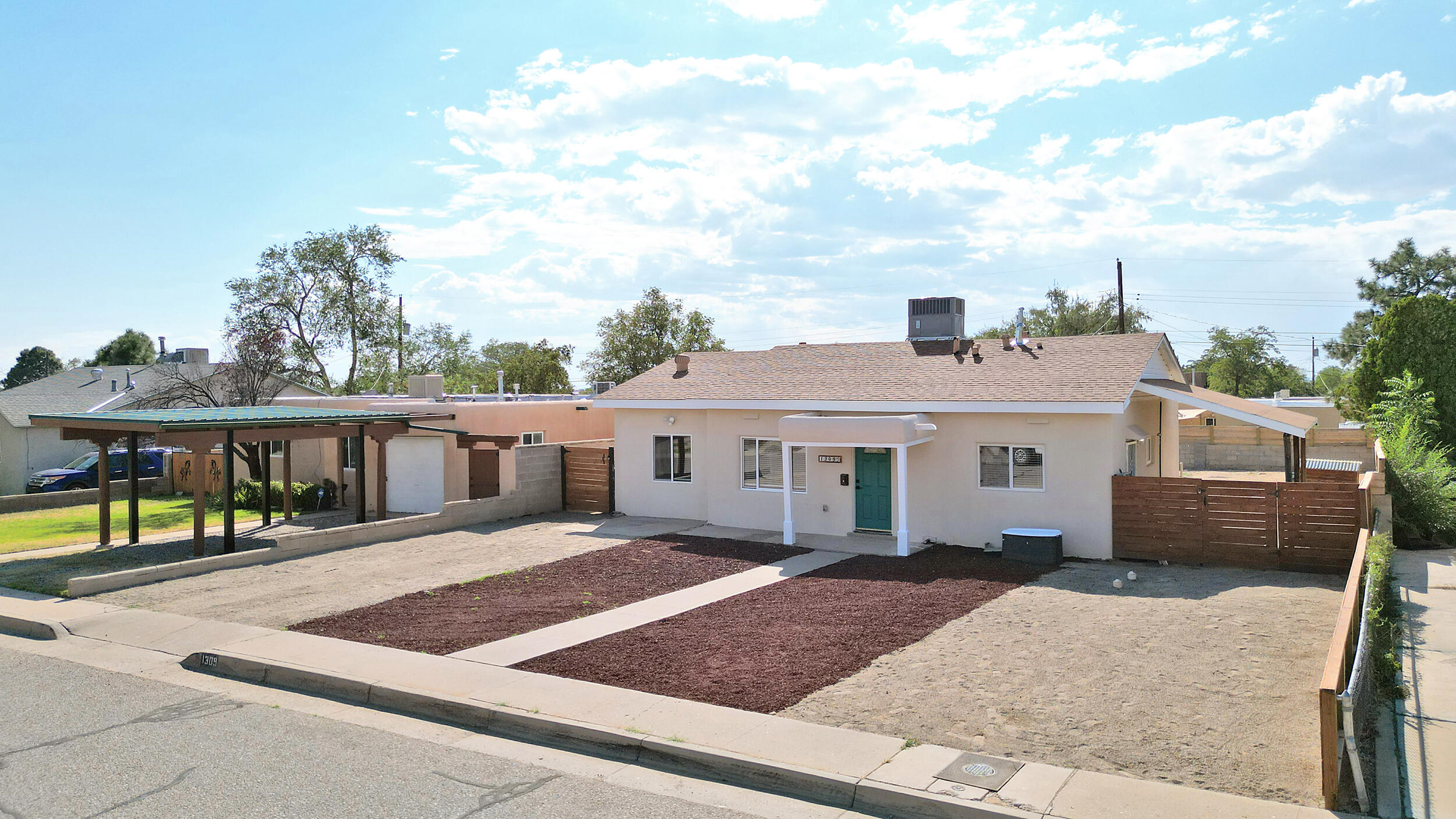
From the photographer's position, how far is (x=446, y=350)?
68.7 meters

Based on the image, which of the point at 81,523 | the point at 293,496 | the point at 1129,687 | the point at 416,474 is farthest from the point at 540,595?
the point at 81,523

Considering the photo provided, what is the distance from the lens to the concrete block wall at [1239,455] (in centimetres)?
3428

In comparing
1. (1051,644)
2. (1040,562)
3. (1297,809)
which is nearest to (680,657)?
(1051,644)

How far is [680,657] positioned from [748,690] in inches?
60.5

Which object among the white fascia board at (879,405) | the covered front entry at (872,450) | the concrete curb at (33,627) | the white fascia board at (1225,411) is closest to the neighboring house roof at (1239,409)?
the white fascia board at (1225,411)

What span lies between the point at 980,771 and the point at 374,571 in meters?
12.7

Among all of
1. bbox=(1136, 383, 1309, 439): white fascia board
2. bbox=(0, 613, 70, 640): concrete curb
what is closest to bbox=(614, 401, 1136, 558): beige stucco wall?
bbox=(1136, 383, 1309, 439): white fascia board

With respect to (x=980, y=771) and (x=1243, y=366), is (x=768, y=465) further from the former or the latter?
(x=1243, y=366)

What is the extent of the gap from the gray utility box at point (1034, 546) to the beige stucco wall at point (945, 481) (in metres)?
0.79

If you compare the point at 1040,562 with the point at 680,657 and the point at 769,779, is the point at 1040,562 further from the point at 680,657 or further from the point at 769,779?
the point at 769,779

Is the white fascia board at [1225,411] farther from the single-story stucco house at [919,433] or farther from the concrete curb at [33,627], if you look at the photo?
the concrete curb at [33,627]

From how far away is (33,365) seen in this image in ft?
250

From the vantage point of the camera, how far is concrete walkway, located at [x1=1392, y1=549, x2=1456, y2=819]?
22.0 feet

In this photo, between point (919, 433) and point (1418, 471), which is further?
point (1418, 471)
